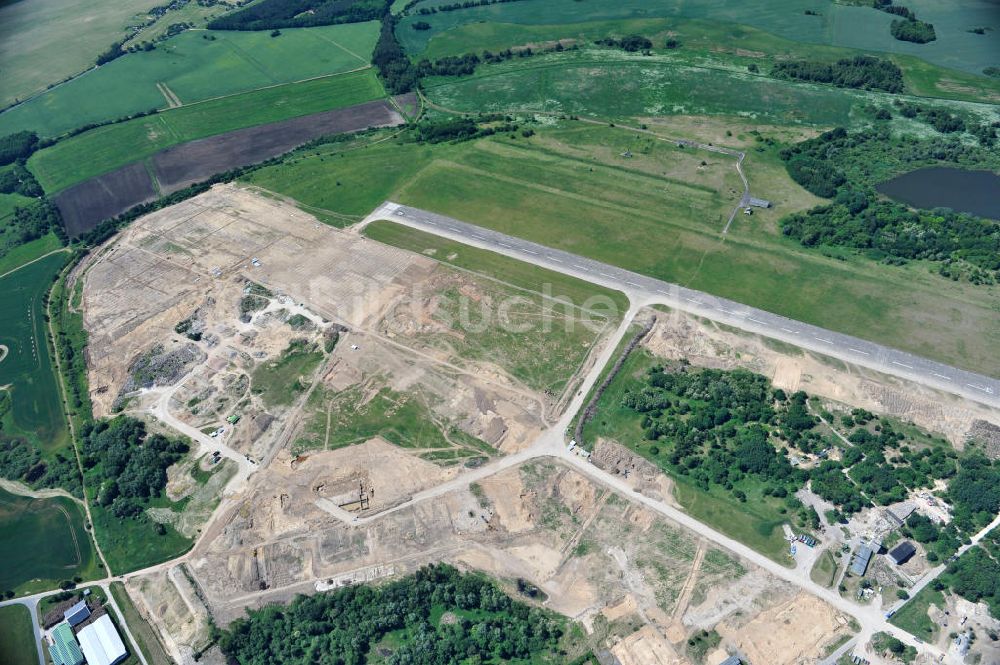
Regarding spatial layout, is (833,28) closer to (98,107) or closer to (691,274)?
(691,274)

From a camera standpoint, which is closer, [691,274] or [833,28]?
[691,274]

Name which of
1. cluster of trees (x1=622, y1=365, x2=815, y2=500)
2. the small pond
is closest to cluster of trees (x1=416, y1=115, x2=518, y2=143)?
cluster of trees (x1=622, y1=365, x2=815, y2=500)

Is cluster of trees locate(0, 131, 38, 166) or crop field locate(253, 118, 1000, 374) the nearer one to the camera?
crop field locate(253, 118, 1000, 374)

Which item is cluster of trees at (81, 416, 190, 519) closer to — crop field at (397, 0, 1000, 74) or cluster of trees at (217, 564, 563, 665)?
cluster of trees at (217, 564, 563, 665)

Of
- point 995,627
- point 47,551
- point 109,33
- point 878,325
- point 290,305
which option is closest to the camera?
point 995,627

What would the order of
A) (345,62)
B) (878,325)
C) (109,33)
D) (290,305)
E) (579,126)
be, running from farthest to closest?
1. (109,33)
2. (345,62)
3. (579,126)
4. (290,305)
5. (878,325)

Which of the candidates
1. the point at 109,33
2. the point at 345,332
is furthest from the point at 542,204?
the point at 109,33

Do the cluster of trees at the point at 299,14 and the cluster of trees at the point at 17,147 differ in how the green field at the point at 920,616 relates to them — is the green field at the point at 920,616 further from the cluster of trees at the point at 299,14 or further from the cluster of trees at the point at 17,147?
the cluster of trees at the point at 299,14
